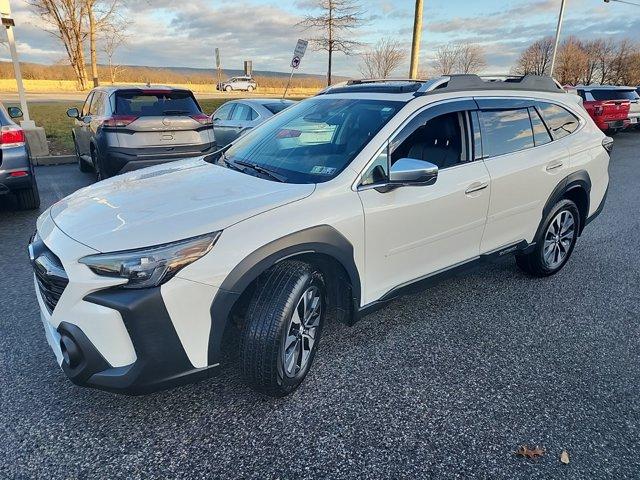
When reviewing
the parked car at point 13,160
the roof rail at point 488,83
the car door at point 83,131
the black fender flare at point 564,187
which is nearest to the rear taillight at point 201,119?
the car door at point 83,131

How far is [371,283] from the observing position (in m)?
2.80

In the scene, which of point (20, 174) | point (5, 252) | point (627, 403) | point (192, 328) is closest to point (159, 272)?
point (192, 328)

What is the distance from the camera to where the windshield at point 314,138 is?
9.28ft

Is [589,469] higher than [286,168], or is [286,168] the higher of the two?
[286,168]

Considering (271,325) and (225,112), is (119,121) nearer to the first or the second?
(225,112)

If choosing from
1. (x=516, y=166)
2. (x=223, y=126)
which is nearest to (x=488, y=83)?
(x=516, y=166)

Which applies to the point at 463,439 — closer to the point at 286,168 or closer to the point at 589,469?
the point at 589,469

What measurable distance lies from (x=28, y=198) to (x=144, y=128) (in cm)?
186

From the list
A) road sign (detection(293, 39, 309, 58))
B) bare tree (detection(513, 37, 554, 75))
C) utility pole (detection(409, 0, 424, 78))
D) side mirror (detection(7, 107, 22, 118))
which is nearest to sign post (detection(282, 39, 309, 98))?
road sign (detection(293, 39, 309, 58))

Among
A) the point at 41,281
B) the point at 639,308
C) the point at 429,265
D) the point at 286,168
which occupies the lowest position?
the point at 639,308

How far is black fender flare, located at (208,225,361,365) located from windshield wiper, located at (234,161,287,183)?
0.49 metres

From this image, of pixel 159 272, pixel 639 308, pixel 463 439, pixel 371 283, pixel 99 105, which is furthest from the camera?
pixel 99 105

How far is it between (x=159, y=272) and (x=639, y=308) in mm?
3801

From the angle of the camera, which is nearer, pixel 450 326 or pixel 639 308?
pixel 450 326
